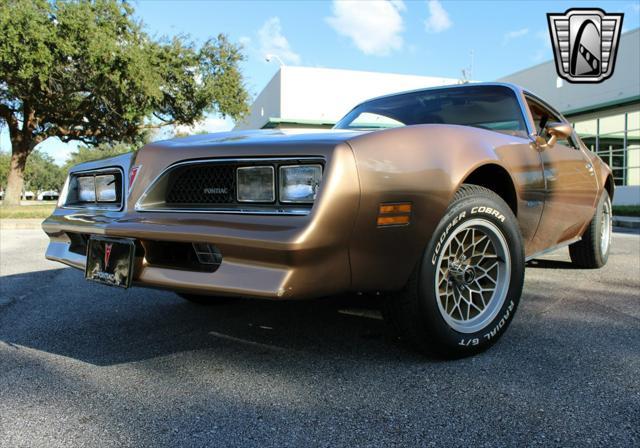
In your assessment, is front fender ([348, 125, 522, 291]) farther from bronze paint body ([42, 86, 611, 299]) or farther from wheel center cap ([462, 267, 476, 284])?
wheel center cap ([462, 267, 476, 284])

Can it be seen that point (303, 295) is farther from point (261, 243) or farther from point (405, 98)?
point (405, 98)

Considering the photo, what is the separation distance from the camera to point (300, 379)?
2061 millimetres

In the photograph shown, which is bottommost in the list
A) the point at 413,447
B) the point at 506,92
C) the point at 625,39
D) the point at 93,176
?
the point at 413,447

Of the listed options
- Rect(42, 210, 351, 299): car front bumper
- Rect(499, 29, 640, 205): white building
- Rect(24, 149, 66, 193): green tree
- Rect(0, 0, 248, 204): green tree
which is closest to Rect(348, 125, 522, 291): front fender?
Rect(42, 210, 351, 299): car front bumper

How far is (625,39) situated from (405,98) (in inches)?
823

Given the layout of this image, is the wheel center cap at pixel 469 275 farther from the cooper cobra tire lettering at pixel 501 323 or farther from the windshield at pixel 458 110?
the windshield at pixel 458 110

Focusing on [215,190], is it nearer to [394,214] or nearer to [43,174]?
[394,214]

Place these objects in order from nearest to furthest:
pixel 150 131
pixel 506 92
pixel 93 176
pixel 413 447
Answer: pixel 413 447, pixel 93 176, pixel 506 92, pixel 150 131

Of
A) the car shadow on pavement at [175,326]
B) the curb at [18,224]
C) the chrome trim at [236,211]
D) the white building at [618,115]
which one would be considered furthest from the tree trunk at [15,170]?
the white building at [618,115]

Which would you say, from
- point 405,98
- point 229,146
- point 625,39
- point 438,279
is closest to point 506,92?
point 405,98

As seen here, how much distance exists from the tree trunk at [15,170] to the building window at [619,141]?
22.1 metres

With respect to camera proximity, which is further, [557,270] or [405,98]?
[557,270]

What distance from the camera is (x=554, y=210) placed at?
3.17 m

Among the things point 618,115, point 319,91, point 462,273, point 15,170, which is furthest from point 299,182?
point 319,91
